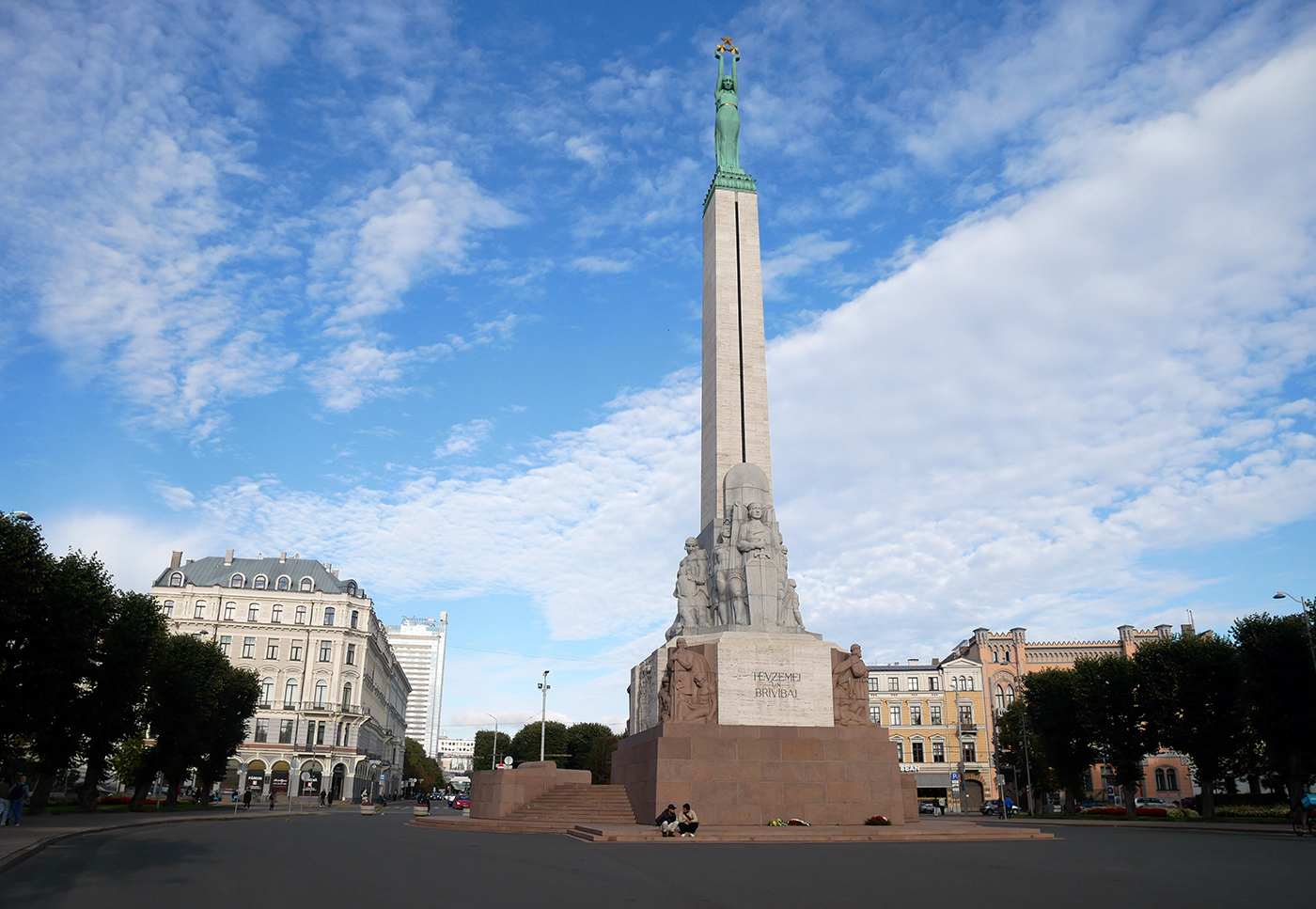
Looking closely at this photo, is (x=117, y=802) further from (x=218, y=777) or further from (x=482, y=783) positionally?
(x=482, y=783)

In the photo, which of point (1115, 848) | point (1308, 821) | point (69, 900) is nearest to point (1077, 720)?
point (1308, 821)

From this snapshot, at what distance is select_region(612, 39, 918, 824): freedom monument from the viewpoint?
72.6 ft

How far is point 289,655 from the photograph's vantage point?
7412 centimetres

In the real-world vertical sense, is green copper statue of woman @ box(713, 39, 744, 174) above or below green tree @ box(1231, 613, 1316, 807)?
above

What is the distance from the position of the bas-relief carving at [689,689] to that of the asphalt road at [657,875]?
4977mm

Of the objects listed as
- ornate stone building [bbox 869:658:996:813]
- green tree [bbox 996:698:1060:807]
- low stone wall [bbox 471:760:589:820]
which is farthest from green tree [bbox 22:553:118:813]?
ornate stone building [bbox 869:658:996:813]

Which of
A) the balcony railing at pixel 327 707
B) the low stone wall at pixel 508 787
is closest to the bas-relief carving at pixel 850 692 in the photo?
the low stone wall at pixel 508 787

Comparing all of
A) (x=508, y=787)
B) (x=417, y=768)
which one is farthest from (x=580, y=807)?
(x=417, y=768)

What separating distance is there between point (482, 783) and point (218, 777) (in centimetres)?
3314

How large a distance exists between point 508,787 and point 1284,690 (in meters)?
31.8

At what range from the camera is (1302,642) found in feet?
118

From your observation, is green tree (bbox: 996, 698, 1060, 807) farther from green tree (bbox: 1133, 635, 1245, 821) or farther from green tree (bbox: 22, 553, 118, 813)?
green tree (bbox: 22, 553, 118, 813)

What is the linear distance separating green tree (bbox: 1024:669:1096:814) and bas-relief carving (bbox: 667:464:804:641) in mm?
30289

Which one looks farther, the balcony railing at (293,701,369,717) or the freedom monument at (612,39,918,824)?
the balcony railing at (293,701,369,717)
